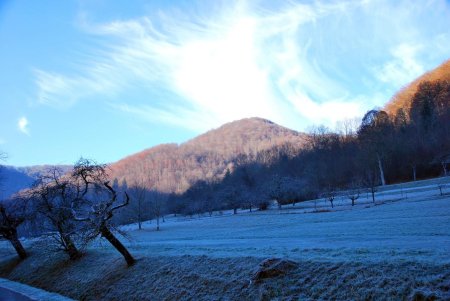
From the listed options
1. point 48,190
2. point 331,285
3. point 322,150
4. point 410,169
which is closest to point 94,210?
point 48,190

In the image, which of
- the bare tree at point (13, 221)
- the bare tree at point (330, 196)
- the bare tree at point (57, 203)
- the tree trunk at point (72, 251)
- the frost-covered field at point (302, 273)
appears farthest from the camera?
the bare tree at point (330, 196)

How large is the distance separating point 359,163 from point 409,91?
210ft

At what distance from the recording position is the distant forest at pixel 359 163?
74812 millimetres

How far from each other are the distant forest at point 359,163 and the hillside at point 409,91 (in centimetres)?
1437

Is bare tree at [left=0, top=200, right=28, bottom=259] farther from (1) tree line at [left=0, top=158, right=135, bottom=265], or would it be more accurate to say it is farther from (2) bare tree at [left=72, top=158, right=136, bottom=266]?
(2) bare tree at [left=72, top=158, right=136, bottom=266]

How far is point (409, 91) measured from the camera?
444ft

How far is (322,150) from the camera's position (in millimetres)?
114062

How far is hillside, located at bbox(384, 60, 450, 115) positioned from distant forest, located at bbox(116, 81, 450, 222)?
14370mm

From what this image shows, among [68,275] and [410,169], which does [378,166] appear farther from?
[68,275]

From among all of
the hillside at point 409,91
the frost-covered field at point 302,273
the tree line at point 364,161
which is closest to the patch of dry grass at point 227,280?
the frost-covered field at point 302,273

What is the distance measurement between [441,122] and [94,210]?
84.4 metres

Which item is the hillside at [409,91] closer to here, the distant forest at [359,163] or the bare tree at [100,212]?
the distant forest at [359,163]

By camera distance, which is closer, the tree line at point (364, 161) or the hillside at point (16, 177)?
the hillside at point (16, 177)

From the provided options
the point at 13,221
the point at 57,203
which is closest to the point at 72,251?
the point at 57,203
